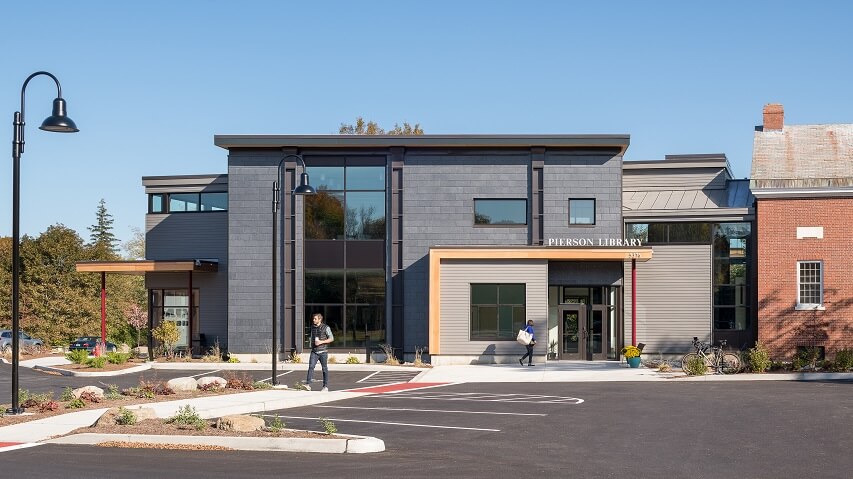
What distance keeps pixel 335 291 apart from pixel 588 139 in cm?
1137

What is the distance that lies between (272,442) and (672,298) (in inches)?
1011

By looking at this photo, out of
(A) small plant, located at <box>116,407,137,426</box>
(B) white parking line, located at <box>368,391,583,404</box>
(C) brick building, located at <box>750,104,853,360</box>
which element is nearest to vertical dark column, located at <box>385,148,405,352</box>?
(B) white parking line, located at <box>368,391,583,404</box>

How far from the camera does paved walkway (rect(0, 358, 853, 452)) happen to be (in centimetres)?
1714

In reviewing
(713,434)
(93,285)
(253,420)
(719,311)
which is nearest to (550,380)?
(719,311)

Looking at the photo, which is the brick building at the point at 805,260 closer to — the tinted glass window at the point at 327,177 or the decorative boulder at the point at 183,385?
the tinted glass window at the point at 327,177

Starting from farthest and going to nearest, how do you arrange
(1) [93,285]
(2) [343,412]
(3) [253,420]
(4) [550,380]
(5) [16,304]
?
(1) [93,285] → (4) [550,380] → (2) [343,412] → (5) [16,304] → (3) [253,420]

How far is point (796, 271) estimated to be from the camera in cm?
3503

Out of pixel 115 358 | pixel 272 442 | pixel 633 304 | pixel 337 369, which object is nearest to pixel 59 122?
pixel 272 442

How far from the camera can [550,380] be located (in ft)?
100

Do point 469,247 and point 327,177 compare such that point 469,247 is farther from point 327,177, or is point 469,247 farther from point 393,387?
point 393,387

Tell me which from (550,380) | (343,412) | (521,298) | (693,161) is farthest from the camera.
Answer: (693,161)

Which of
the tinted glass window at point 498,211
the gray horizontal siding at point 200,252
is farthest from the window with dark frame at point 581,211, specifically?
the gray horizontal siding at point 200,252

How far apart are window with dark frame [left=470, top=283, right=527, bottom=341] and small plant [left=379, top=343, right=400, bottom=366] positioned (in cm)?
303

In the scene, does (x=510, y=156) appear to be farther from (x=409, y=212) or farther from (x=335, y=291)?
(x=335, y=291)
